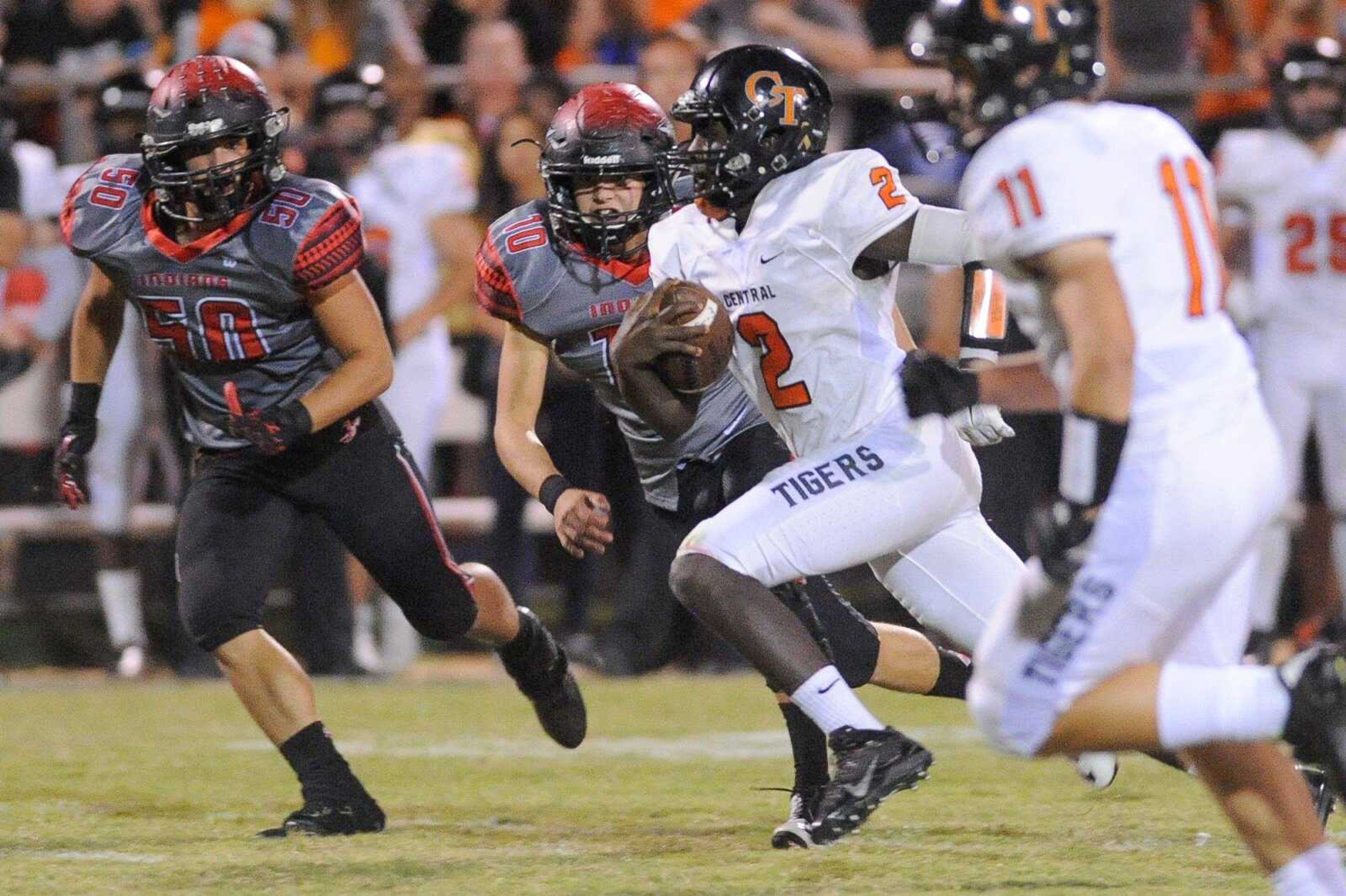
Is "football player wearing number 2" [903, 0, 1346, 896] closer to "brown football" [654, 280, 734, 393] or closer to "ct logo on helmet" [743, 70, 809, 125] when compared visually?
"brown football" [654, 280, 734, 393]

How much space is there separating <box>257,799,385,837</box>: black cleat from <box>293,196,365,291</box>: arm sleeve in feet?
3.53

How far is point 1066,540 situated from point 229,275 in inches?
85.4

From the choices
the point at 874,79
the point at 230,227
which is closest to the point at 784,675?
the point at 230,227

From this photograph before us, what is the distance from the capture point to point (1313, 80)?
744 centimetres

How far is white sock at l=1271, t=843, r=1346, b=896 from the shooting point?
3084 millimetres

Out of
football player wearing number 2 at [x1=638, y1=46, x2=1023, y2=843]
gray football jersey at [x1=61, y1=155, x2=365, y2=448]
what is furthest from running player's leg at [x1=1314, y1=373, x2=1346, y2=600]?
gray football jersey at [x1=61, y1=155, x2=365, y2=448]

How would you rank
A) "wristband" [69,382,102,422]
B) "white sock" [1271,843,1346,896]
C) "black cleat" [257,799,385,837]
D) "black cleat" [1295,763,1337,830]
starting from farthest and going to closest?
"wristband" [69,382,102,422] → "black cleat" [257,799,385,837] → "black cleat" [1295,763,1337,830] → "white sock" [1271,843,1346,896]

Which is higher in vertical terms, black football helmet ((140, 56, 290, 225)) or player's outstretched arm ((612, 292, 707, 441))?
black football helmet ((140, 56, 290, 225))

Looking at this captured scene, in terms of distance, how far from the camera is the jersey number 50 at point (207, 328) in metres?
4.58

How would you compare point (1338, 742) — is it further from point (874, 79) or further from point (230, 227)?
point (874, 79)

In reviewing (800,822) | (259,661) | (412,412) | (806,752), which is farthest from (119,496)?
(800,822)

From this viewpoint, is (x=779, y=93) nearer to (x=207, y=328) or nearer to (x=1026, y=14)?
(x=1026, y=14)

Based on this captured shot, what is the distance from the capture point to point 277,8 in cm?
871

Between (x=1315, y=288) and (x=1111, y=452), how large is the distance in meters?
4.72
